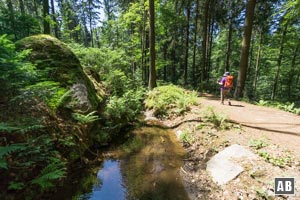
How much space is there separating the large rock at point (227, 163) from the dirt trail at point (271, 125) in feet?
3.08

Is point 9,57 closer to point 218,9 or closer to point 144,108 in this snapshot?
point 144,108

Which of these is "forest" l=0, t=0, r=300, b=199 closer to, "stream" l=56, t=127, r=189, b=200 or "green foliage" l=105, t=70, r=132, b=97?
"green foliage" l=105, t=70, r=132, b=97

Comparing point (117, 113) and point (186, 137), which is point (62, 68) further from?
point (186, 137)

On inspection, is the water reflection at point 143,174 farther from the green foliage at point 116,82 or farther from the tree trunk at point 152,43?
the tree trunk at point 152,43

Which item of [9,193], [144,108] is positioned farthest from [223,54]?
[9,193]

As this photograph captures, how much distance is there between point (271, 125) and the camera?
6.55 metres

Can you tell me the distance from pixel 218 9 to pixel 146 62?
834 centimetres

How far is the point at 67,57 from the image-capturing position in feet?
23.6

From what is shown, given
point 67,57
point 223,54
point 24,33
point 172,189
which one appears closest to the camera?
point 172,189

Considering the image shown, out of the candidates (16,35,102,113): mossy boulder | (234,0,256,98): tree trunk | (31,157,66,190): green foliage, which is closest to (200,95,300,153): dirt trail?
(234,0,256,98): tree trunk
